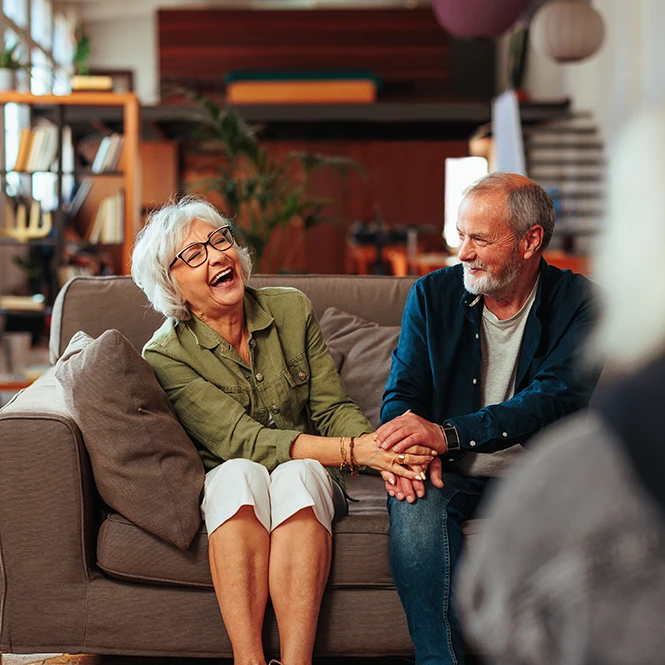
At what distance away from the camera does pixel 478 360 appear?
2.15 m

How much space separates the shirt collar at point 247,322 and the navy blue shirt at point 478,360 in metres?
0.31

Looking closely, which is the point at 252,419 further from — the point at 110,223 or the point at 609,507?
the point at 110,223

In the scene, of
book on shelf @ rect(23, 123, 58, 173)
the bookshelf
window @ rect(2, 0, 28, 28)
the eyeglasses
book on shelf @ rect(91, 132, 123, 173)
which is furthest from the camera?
window @ rect(2, 0, 28, 28)

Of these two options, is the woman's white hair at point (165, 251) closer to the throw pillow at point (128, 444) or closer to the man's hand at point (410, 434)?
the throw pillow at point (128, 444)

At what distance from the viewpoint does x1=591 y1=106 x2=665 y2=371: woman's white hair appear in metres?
0.63

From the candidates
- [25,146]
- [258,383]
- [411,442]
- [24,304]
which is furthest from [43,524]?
[25,146]

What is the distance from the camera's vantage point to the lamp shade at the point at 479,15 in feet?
18.2

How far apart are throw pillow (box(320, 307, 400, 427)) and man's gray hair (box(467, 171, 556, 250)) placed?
575 millimetres

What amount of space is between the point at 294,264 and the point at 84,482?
964 centimetres

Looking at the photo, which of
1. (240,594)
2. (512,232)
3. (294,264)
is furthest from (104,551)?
(294,264)

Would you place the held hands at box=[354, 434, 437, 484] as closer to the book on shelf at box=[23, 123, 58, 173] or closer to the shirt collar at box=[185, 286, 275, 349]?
the shirt collar at box=[185, 286, 275, 349]

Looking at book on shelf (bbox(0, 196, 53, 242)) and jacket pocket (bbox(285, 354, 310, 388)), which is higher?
book on shelf (bbox(0, 196, 53, 242))

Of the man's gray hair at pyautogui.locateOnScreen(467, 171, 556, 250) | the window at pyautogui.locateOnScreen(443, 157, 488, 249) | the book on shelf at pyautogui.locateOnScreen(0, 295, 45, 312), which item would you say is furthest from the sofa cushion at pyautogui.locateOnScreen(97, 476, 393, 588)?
the window at pyautogui.locateOnScreen(443, 157, 488, 249)

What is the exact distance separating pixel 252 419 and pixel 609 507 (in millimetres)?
1511
